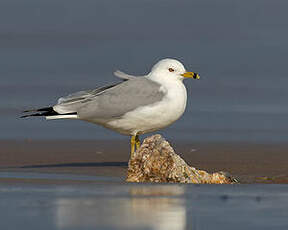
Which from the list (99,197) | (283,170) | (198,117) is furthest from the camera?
(198,117)

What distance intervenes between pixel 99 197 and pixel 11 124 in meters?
10.2

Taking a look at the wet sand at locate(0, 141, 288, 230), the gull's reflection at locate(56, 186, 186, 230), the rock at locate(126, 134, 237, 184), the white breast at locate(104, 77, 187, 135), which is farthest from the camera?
the white breast at locate(104, 77, 187, 135)

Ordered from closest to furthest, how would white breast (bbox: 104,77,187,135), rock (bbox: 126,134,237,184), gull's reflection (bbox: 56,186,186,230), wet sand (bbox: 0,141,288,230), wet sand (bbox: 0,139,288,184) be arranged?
gull's reflection (bbox: 56,186,186,230), wet sand (bbox: 0,141,288,230), rock (bbox: 126,134,237,184), wet sand (bbox: 0,139,288,184), white breast (bbox: 104,77,187,135)

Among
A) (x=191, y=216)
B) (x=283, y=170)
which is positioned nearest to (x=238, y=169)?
(x=283, y=170)

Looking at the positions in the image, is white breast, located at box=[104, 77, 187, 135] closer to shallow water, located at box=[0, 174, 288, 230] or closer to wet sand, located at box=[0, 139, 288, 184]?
wet sand, located at box=[0, 139, 288, 184]

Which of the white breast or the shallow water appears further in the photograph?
the white breast

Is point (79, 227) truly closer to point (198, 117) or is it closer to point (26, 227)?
point (26, 227)

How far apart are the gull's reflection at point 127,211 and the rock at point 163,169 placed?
1.13 metres

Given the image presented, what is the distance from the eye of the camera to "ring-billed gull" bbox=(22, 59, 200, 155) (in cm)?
1103

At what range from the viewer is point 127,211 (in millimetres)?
6684

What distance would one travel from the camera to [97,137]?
51.6 ft

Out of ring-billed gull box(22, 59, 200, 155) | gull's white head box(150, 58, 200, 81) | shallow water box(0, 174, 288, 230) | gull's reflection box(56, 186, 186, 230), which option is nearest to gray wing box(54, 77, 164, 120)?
ring-billed gull box(22, 59, 200, 155)

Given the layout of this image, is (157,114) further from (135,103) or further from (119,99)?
(119,99)

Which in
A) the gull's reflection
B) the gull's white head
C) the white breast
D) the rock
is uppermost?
the gull's white head
